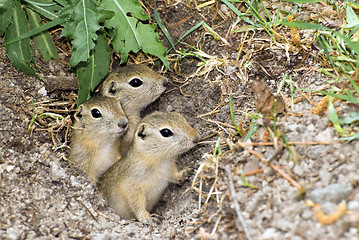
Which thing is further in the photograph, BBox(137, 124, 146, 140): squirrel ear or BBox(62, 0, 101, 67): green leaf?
BBox(137, 124, 146, 140): squirrel ear

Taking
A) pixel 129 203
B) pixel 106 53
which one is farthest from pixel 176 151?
pixel 106 53

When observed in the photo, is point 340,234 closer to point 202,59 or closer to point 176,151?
point 176,151

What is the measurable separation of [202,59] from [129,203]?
8.18 feet

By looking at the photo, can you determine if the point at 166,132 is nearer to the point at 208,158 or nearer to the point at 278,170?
the point at 208,158

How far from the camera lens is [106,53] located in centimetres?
623

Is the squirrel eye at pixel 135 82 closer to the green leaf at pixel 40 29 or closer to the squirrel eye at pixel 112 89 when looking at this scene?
the squirrel eye at pixel 112 89

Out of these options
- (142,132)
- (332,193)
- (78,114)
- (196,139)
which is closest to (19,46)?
(78,114)

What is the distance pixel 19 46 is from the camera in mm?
5793

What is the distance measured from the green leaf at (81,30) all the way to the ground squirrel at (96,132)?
30.8 inches

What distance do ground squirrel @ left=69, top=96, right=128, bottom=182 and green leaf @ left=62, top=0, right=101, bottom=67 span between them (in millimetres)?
782

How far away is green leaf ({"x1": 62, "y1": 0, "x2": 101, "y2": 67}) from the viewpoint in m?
5.64

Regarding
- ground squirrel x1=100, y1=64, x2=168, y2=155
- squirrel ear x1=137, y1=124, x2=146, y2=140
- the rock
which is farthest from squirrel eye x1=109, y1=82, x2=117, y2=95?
the rock

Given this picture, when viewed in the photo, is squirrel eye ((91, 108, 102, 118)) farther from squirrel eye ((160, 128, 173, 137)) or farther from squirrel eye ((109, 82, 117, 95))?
squirrel eye ((160, 128, 173, 137))

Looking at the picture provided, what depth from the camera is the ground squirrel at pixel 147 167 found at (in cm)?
557
